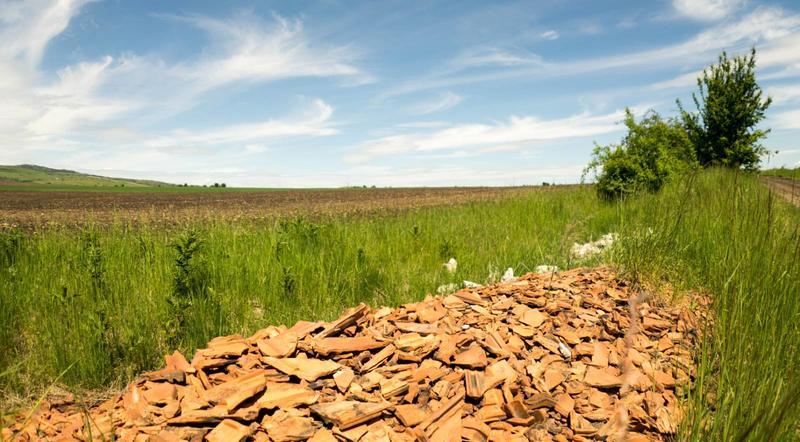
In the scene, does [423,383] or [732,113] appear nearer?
[423,383]

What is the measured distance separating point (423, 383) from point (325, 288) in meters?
2.45

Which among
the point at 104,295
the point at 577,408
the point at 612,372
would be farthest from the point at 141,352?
the point at 612,372

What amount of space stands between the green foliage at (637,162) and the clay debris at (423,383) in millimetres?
10037

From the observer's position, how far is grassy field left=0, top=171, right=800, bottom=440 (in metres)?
2.41

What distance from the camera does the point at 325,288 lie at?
496 cm

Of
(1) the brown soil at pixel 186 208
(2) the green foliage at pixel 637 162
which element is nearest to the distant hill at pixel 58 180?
(1) the brown soil at pixel 186 208

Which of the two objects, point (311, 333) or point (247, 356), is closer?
point (247, 356)

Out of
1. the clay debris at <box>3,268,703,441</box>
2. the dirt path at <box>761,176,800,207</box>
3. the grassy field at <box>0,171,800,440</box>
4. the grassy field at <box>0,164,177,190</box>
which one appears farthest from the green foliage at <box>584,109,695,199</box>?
the grassy field at <box>0,164,177,190</box>

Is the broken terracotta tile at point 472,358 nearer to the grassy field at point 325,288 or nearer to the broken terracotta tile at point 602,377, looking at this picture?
the broken terracotta tile at point 602,377

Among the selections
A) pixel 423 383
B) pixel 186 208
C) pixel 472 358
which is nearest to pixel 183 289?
pixel 423 383

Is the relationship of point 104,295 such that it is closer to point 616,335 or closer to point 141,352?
point 141,352

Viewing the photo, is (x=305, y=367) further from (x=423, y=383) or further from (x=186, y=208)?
(x=186, y=208)

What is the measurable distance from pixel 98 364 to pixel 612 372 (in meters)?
3.83

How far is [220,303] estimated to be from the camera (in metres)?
4.39
